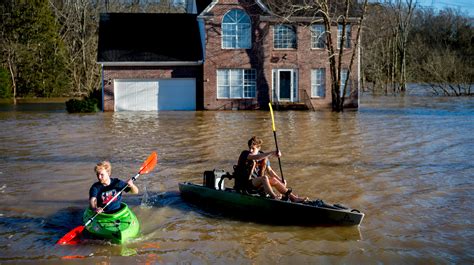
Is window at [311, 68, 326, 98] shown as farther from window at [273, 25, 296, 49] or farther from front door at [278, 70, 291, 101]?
window at [273, 25, 296, 49]

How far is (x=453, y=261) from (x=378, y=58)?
5483 centimetres

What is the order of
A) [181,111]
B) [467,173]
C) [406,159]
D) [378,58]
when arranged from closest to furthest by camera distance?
1. [467,173]
2. [406,159]
3. [181,111]
4. [378,58]

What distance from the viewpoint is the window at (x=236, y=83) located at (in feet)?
105

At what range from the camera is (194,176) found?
41.4ft

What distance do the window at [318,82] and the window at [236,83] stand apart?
3.42 m

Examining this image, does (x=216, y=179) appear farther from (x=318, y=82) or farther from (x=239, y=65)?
(x=318, y=82)

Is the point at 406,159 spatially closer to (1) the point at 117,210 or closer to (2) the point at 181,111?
(1) the point at 117,210

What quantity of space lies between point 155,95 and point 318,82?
30.8ft

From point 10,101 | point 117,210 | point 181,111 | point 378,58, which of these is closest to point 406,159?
point 117,210

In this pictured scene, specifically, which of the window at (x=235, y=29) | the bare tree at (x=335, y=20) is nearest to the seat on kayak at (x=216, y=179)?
the bare tree at (x=335, y=20)

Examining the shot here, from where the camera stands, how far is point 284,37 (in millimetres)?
32406

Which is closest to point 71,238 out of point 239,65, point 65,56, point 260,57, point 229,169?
point 229,169

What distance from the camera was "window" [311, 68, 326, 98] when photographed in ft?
108

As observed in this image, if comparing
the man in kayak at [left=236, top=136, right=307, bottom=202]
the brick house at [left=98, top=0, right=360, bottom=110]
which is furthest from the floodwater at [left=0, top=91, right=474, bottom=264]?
the brick house at [left=98, top=0, right=360, bottom=110]
